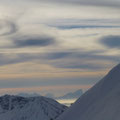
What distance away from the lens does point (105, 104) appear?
1023 inches

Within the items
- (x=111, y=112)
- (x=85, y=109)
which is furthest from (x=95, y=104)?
(x=111, y=112)

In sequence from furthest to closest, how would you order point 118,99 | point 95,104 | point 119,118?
point 95,104
point 118,99
point 119,118

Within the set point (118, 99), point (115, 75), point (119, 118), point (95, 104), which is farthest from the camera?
point (115, 75)

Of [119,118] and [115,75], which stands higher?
[115,75]

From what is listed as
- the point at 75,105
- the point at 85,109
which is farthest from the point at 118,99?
the point at 75,105

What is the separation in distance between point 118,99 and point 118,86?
6.78 ft

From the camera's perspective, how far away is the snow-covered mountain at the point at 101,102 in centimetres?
2485

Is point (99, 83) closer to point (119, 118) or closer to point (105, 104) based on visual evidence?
point (105, 104)

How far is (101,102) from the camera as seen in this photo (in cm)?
2677

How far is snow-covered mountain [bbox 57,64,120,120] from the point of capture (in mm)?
24850

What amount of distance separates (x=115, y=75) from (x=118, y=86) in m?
2.10

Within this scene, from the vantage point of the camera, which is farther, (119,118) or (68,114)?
(68,114)

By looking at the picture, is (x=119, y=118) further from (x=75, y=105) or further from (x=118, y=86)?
(x=75, y=105)

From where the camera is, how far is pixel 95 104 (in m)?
27.3
